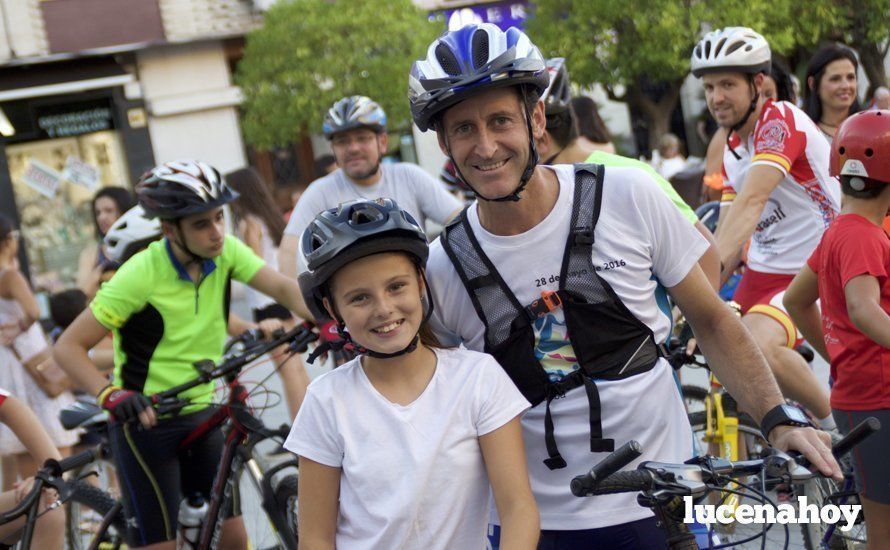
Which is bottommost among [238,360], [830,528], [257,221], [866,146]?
[830,528]

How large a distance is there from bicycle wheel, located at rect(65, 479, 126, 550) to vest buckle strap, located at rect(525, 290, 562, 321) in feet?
10.6

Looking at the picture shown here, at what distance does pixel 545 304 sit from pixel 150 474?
116 inches

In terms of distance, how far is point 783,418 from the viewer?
9.21ft

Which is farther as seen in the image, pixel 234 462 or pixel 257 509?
pixel 257 509

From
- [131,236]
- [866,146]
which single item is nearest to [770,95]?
[866,146]

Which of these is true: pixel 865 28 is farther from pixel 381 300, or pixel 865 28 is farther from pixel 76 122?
pixel 381 300

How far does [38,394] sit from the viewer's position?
7.74 metres

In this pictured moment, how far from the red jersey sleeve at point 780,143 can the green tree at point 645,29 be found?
19.0 meters

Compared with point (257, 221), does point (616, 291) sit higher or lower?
higher

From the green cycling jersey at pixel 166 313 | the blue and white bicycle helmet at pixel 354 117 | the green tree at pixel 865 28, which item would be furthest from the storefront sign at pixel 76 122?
the green cycling jersey at pixel 166 313

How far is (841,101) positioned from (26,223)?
1995 cm

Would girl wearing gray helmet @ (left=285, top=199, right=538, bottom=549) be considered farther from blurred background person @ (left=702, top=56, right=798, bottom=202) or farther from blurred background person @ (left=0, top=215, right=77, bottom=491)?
blurred background person @ (left=0, top=215, right=77, bottom=491)

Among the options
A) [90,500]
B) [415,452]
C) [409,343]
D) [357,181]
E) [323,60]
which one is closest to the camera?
[415,452]

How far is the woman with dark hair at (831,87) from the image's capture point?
6.92 m
